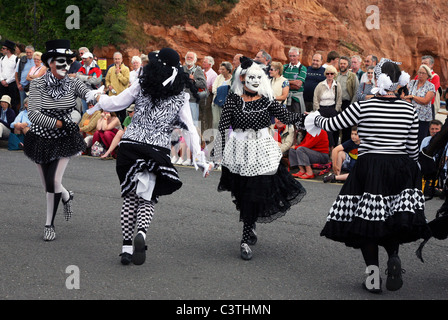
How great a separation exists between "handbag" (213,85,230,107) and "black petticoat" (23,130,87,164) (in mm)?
6174

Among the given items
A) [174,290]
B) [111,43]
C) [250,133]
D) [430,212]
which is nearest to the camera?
[174,290]

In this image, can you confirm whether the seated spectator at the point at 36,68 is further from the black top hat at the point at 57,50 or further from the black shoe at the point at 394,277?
the black shoe at the point at 394,277

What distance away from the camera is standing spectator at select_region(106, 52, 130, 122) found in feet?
48.7

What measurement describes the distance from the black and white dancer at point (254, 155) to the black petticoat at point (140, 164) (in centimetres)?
80

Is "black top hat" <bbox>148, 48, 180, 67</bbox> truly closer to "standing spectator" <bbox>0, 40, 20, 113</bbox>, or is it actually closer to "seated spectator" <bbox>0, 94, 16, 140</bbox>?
"seated spectator" <bbox>0, 94, 16, 140</bbox>

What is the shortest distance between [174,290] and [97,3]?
822 inches

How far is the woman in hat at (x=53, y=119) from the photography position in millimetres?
6941

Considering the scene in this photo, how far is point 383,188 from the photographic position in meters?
5.30

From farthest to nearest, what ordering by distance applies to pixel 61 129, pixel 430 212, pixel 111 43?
pixel 111 43
pixel 430 212
pixel 61 129

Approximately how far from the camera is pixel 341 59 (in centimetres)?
1249

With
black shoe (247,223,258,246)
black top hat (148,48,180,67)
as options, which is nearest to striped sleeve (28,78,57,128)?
black top hat (148,48,180,67)

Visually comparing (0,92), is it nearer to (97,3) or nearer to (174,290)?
(97,3)

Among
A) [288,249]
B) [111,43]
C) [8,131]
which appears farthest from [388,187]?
[111,43]

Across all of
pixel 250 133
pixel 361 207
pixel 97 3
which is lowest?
pixel 361 207
